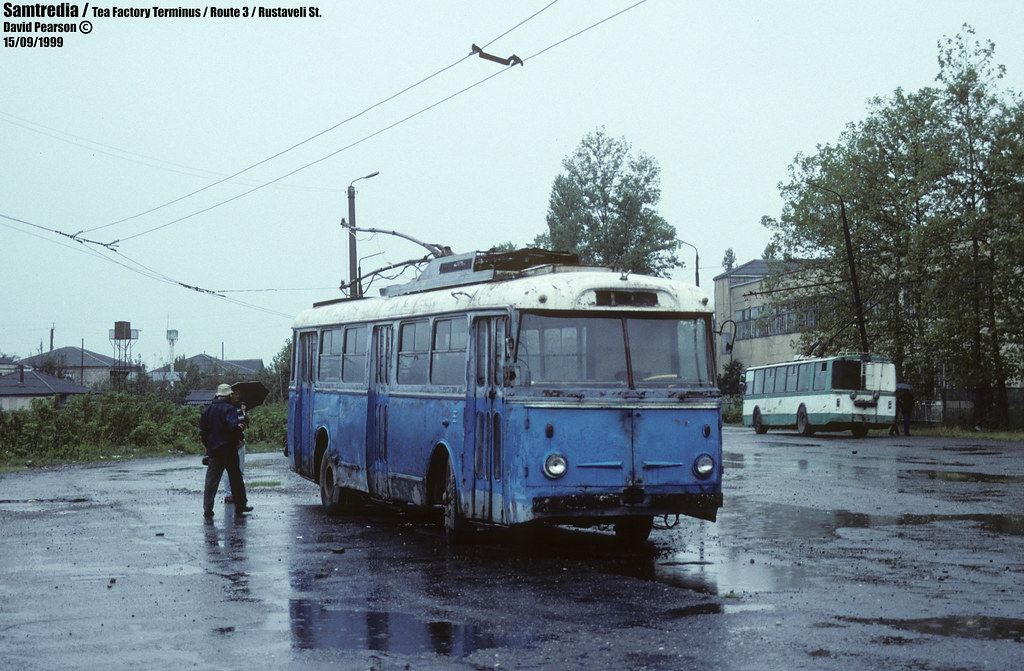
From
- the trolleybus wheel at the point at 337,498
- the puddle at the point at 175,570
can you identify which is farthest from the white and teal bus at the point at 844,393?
the puddle at the point at 175,570

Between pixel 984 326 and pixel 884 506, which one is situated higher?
pixel 984 326

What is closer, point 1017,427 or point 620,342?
point 620,342

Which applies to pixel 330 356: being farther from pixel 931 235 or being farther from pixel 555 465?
pixel 931 235

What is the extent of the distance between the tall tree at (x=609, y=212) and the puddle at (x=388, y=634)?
75.2 m

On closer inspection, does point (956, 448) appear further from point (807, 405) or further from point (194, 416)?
point (194, 416)

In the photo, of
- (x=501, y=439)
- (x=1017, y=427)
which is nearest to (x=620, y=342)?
(x=501, y=439)

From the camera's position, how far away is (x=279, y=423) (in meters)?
44.6

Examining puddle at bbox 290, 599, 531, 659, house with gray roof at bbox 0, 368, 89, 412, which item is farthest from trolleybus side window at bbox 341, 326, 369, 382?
house with gray roof at bbox 0, 368, 89, 412

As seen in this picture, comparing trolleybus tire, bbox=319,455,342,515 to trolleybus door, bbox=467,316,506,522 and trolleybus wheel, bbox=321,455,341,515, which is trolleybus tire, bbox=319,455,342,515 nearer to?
trolleybus wheel, bbox=321,455,341,515

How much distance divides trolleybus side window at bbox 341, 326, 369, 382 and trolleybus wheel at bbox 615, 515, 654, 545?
4.40 metres

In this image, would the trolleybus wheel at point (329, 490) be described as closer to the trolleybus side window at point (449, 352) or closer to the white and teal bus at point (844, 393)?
the trolleybus side window at point (449, 352)

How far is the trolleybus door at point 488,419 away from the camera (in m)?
12.7

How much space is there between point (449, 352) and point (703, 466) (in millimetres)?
3159

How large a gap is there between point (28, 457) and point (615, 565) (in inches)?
1044
